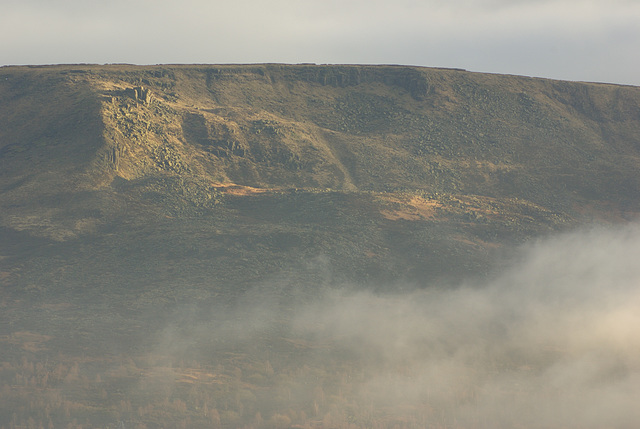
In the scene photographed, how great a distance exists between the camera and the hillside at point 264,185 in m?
44.2

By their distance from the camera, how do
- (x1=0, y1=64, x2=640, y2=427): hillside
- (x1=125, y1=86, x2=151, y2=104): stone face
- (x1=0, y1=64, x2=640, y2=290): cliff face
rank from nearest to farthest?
1. (x1=0, y1=64, x2=640, y2=427): hillside
2. (x1=0, y1=64, x2=640, y2=290): cliff face
3. (x1=125, y1=86, x2=151, y2=104): stone face

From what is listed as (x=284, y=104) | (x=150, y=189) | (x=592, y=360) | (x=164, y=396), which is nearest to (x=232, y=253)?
(x=150, y=189)

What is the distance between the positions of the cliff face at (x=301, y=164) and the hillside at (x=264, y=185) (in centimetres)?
25

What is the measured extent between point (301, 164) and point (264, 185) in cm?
682

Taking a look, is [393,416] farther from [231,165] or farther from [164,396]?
[231,165]

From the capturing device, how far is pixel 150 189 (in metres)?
59.5

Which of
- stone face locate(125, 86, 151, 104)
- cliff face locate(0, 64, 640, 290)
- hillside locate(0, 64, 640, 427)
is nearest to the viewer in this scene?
hillside locate(0, 64, 640, 427)

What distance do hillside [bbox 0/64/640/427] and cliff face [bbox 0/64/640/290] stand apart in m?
0.25

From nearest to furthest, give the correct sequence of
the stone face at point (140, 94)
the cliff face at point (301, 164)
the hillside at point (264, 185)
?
the hillside at point (264, 185), the cliff face at point (301, 164), the stone face at point (140, 94)

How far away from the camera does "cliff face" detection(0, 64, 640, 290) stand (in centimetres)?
5234

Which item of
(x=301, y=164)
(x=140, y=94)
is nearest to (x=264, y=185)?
(x=301, y=164)

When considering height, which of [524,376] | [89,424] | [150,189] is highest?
[150,189]

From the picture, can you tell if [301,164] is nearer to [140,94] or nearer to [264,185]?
[264,185]

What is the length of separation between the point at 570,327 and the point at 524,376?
8833mm
